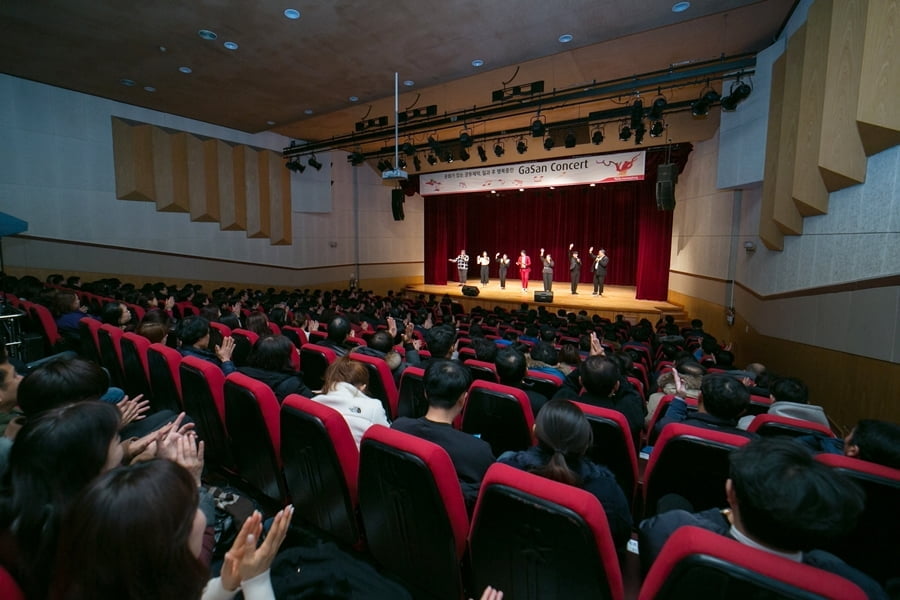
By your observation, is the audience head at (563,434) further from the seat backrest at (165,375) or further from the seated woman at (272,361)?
the seat backrest at (165,375)

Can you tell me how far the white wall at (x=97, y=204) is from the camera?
794 cm

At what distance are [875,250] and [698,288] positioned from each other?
6.04 metres

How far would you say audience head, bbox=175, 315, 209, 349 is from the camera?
3.15 meters

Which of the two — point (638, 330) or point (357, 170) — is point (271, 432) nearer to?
point (638, 330)

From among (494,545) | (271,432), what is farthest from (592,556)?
(271,432)

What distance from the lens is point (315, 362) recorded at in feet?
10.8

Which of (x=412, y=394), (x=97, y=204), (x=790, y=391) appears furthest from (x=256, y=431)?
(x=97, y=204)

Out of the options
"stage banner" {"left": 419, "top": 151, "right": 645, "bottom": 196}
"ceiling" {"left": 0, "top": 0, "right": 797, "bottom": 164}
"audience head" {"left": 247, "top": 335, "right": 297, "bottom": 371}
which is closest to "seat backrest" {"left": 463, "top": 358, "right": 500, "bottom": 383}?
"audience head" {"left": 247, "top": 335, "right": 297, "bottom": 371}

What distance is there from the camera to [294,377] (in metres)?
2.48

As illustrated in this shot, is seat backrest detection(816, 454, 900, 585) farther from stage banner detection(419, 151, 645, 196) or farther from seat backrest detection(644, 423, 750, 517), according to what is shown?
stage banner detection(419, 151, 645, 196)

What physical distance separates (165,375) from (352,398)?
4.49 ft

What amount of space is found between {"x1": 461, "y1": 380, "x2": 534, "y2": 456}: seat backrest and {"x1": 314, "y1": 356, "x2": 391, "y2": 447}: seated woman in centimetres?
46

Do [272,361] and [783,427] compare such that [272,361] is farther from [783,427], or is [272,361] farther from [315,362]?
[783,427]

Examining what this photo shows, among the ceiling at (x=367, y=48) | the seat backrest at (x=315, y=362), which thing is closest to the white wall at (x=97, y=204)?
the ceiling at (x=367, y=48)
